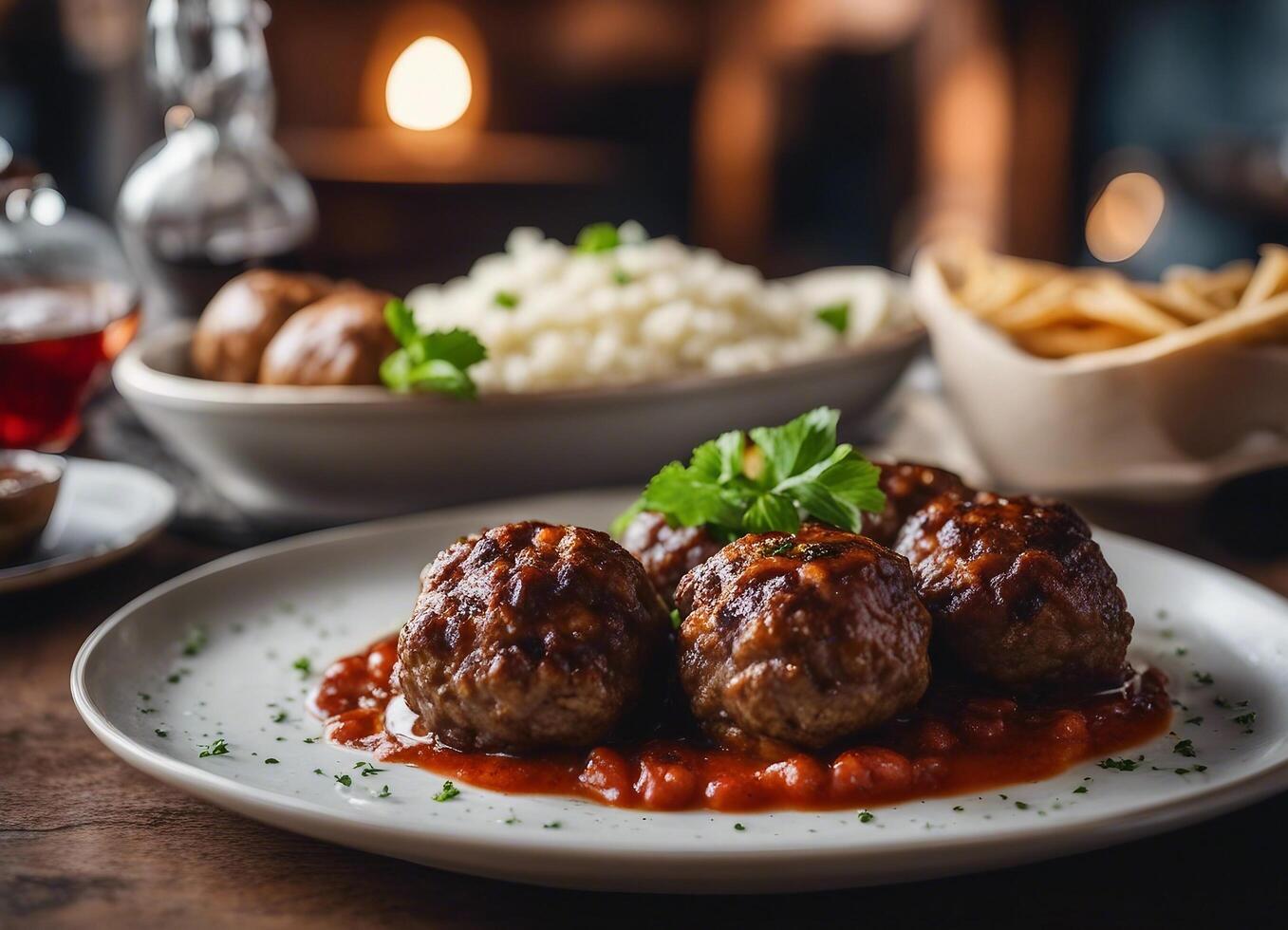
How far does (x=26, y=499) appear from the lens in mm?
3240

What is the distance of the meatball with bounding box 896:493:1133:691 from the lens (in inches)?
92.1

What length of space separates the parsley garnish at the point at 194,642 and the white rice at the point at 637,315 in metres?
1.27

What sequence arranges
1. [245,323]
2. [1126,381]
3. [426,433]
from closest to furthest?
1. [1126,381]
2. [426,433]
3. [245,323]

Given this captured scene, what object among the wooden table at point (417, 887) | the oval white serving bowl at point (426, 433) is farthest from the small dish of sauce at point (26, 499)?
the wooden table at point (417, 887)

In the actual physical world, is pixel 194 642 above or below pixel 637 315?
below

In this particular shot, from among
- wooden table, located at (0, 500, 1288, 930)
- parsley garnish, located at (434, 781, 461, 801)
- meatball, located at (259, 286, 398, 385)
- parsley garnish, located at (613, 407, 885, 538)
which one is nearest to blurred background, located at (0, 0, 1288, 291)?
→ meatball, located at (259, 286, 398, 385)

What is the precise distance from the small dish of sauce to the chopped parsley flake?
128 cm

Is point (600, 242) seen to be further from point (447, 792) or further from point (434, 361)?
point (447, 792)

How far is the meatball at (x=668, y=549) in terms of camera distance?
2633 millimetres

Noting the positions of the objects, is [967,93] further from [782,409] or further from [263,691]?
[263,691]

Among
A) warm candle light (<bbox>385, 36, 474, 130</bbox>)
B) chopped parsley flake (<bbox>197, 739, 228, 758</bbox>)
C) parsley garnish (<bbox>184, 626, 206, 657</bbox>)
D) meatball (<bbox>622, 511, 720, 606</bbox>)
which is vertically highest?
warm candle light (<bbox>385, 36, 474, 130</bbox>)

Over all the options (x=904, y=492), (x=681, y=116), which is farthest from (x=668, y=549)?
(x=681, y=116)

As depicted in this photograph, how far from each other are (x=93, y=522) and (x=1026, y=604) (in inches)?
100

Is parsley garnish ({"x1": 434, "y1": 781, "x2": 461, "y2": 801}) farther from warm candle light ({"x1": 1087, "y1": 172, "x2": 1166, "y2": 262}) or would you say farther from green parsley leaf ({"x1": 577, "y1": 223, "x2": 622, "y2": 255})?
warm candle light ({"x1": 1087, "y1": 172, "x2": 1166, "y2": 262})
